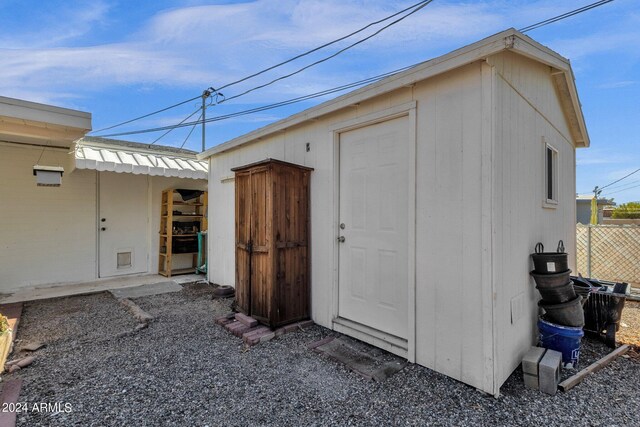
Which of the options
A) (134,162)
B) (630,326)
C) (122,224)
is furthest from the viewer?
(122,224)

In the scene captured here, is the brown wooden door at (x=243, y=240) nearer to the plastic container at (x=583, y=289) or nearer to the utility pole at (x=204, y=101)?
the plastic container at (x=583, y=289)

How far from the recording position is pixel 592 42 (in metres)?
5.02

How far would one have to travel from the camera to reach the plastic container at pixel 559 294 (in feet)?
8.60

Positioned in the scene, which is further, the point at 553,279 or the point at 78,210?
the point at 78,210

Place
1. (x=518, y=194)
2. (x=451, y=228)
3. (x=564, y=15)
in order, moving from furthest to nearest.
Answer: (x=564, y=15) < (x=518, y=194) < (x=451, y=228)

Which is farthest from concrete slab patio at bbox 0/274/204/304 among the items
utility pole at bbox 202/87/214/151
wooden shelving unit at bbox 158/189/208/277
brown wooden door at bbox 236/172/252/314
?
utility pole at bbox 202/87/214/151

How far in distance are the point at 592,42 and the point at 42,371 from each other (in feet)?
28.3

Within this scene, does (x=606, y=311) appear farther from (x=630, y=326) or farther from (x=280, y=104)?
(x=280, y=104)

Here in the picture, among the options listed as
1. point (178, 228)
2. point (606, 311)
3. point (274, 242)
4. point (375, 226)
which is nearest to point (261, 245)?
point (274, 242)

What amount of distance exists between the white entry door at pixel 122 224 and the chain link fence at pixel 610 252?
9455 millimetres

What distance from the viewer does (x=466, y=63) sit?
2205mm

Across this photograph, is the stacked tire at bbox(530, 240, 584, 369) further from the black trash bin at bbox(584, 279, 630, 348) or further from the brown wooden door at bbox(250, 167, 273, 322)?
the brown wooden door at bbox(250, 167, 273, 322)

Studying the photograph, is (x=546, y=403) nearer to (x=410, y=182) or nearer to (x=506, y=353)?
(x=506, y=353)

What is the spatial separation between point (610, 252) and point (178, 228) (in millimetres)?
9053
